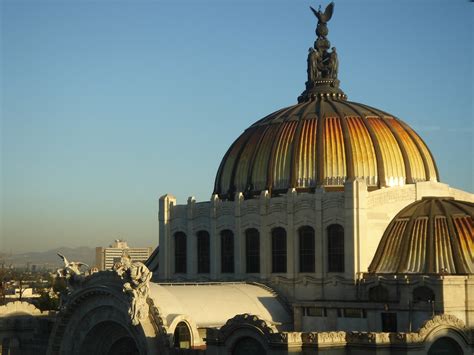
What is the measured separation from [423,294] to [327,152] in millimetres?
18301

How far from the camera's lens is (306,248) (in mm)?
90875

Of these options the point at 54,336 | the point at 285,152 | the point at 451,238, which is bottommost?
the point at 54,336

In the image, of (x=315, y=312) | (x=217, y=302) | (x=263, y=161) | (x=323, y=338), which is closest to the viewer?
(x=323, y=338)

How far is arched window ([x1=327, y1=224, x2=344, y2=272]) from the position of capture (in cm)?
8812

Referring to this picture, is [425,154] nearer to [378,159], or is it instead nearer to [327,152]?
[378,159]

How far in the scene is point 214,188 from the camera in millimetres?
103500

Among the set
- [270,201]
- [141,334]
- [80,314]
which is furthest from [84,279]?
[270,201]

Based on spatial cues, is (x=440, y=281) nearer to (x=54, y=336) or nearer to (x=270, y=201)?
(x=270, y=201)

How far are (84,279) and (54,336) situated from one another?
18.6 ft

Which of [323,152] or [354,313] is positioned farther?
[323,152]

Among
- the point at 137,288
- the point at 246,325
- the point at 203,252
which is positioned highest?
the point at 203,252

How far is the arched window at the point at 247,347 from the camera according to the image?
242 feet

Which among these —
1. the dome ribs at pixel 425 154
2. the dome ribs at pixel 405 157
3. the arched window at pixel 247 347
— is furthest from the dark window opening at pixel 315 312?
the dome ribs at pixel 425 154

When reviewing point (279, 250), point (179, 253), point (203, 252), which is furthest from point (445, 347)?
point (179, 253)
